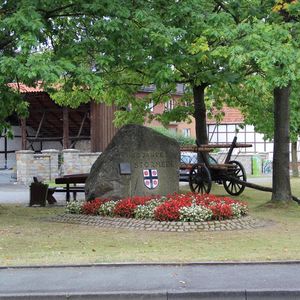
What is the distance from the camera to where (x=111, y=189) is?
14352 mm

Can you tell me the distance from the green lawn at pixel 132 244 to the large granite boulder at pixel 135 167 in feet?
5.84

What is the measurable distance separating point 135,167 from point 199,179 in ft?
16.4

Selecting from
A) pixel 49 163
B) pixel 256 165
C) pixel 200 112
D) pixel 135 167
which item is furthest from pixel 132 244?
pixel 256 165

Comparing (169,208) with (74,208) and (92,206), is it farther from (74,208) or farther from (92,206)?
(74,208)

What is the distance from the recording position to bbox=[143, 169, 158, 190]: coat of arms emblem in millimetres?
14938

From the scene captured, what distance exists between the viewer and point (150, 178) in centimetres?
1498

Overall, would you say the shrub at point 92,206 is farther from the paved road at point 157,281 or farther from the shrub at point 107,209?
the paved road at point 157,281

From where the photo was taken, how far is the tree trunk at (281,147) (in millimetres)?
17094

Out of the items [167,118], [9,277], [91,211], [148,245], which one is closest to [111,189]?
[91,211]

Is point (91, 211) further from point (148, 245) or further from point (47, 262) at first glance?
point (47, 262)

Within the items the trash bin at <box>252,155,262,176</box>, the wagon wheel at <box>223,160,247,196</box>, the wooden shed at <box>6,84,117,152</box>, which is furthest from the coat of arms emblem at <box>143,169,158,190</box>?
the trash bin at <box>252,155,262,176</box>

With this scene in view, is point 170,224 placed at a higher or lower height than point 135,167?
lower

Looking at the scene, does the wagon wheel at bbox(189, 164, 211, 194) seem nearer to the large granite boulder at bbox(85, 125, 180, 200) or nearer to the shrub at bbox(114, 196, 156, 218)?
the large granite boulder at bbox(85, 125, 180, 200)

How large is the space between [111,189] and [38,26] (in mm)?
4876
